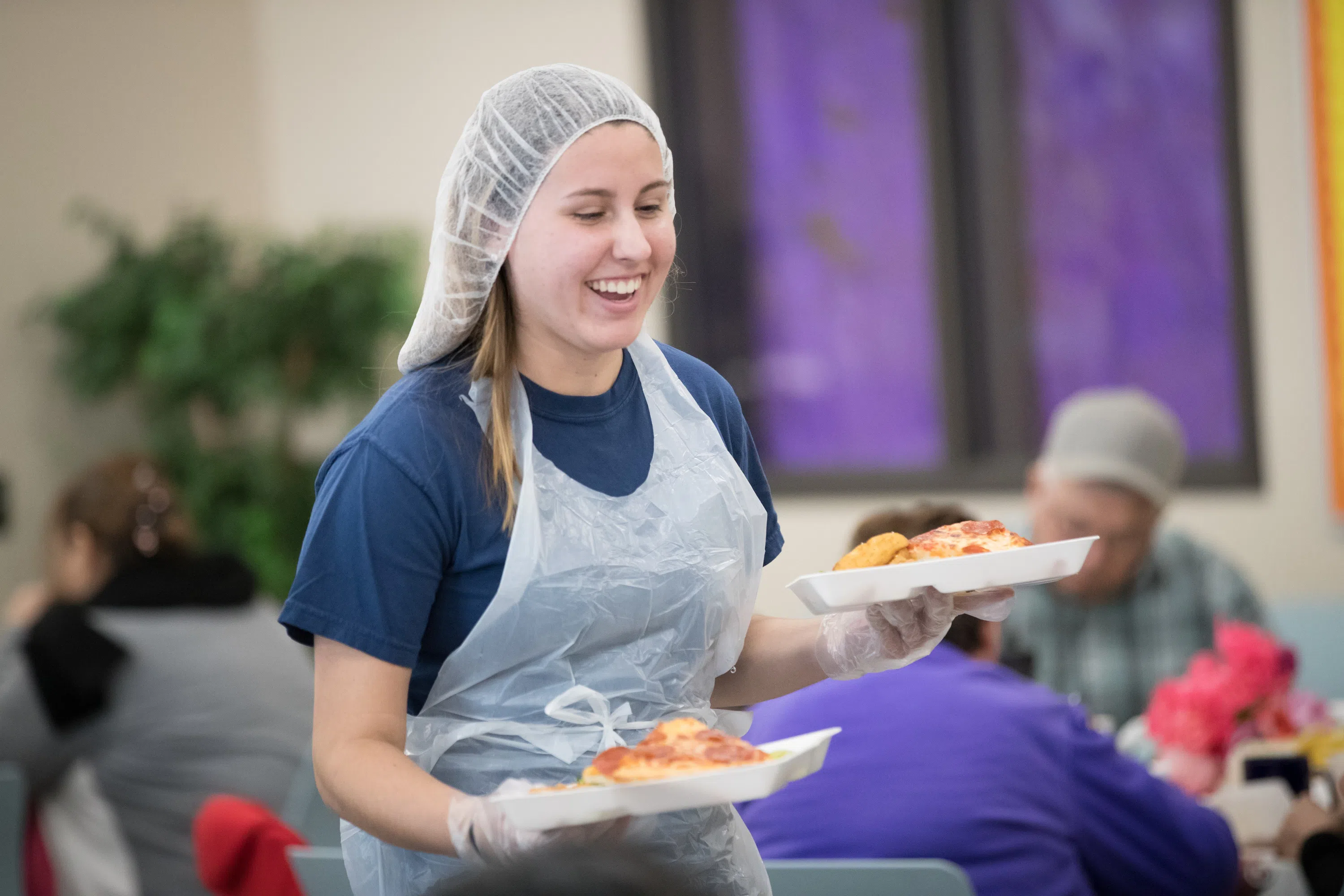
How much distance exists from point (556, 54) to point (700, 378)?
3916 millimetres

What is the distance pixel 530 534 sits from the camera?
1.32 m

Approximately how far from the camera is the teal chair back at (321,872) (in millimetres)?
1832

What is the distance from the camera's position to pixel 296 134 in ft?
19.1

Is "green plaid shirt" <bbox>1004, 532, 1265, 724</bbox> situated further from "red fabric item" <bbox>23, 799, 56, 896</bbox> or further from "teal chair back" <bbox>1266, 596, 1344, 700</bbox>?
"red fabric item" <bbox>23, 799, 56, 896</bbox>

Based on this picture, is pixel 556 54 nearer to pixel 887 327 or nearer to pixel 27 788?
pixel 887 327

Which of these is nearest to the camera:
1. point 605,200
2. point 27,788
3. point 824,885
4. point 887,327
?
point 605,200

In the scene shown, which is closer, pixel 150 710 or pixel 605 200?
pixel 605 200

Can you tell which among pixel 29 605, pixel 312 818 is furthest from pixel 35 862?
pixel 29 605

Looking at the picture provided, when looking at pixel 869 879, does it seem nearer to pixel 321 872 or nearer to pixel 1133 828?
pixel 1133 828

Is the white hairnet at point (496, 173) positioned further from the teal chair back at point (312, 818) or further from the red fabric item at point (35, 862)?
the red fabric item at point (35, 862)

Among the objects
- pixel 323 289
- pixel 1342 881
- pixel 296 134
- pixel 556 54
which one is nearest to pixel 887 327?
pixel 556 54

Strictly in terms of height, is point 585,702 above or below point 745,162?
below

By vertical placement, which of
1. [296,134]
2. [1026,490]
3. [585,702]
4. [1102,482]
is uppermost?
[296,134]

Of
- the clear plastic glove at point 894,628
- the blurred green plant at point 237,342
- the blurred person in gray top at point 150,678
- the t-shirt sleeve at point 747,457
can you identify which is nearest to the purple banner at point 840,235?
the blurred green plant at point 237,342
